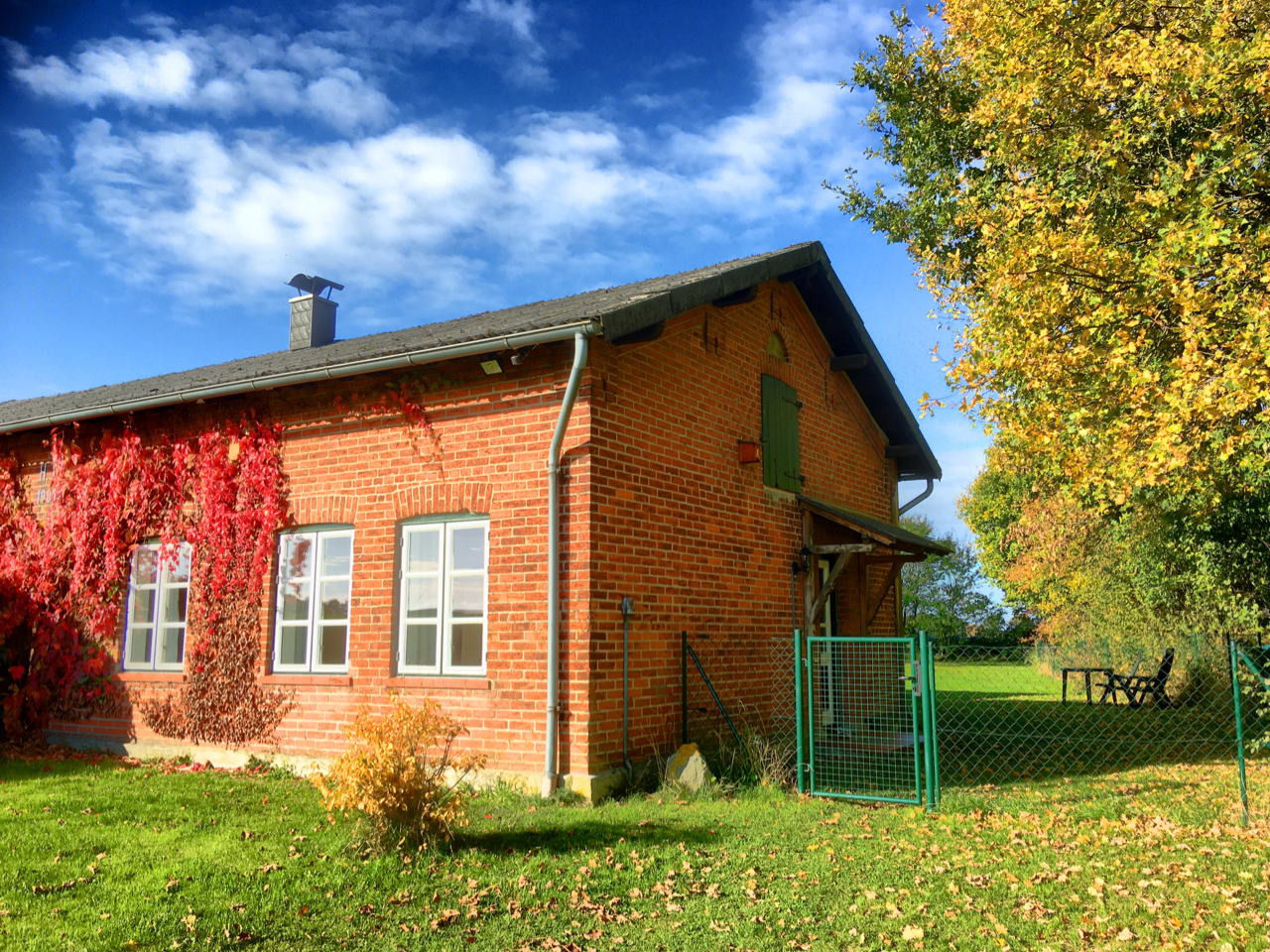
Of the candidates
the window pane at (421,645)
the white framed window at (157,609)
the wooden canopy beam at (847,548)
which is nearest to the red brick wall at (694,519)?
the wooden canopy beam at (847,548)

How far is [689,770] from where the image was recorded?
8320 millimetres

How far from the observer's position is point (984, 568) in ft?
160

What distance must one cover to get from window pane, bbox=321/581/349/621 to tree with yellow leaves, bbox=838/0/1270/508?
725cm

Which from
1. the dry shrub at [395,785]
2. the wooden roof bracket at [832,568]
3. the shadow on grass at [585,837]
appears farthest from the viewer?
the wooden roof bracket at [832,568]

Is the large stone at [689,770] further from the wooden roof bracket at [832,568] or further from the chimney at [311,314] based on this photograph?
the chimney at [311,314]

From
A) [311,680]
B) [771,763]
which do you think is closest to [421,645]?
[311,680]

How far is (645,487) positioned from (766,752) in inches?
111

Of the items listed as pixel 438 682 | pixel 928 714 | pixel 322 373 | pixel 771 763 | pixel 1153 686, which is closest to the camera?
pixel 928 714

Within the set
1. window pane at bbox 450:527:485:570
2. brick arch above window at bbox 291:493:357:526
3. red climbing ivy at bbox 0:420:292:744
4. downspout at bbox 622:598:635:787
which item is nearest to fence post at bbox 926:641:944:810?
downspout at bbox 622:598:635:787

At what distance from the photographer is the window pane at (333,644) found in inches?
379

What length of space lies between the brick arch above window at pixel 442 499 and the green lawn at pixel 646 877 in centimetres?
270

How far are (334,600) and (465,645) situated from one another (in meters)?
1.79

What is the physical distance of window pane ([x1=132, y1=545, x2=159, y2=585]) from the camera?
37.3 feet

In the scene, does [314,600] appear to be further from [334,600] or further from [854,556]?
[854,556]
